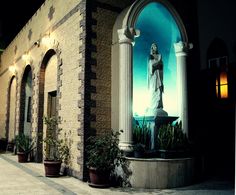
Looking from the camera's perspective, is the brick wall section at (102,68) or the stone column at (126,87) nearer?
the stone column at (126,87)

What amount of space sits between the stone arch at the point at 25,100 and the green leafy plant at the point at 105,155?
706 centimetres

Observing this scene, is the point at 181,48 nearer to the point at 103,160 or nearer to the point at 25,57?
the point at 103,160

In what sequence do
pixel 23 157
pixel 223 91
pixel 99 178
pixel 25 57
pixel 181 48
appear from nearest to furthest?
1. pixel 99 178
2. pixel 181 48
3. pixel 23 157
4. pixel 223 91
5. pixel 25 57

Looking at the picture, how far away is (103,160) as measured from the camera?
6.90 metres

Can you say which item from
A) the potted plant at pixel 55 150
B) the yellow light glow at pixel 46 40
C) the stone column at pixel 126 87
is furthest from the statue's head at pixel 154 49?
the yellow light glow at pixel 46 40

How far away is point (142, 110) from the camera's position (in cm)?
934

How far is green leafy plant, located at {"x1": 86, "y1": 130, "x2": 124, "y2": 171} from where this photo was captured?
689 centimetres

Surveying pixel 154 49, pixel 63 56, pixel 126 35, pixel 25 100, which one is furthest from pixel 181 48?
pixel 25 100

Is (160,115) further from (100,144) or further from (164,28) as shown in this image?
(164,28)

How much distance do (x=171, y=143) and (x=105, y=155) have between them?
173cm

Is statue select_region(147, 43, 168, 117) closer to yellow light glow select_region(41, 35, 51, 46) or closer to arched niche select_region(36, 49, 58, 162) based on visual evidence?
arched niche select_region(36, 49, 58, 162)

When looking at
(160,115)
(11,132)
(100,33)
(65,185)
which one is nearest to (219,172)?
(160,115)

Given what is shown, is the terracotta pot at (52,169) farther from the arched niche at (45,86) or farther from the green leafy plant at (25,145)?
the green leafy plant at (25,145)

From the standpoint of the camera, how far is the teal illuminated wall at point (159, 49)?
9.28 meters
